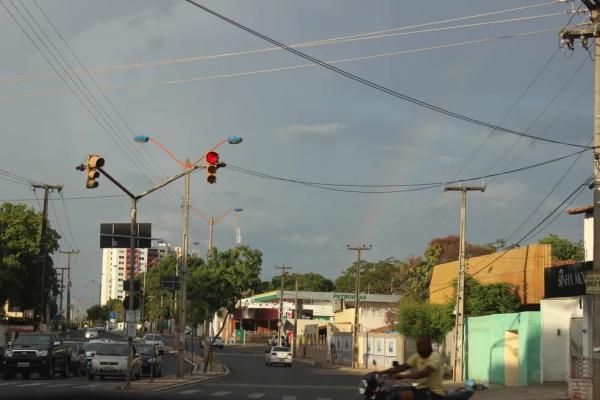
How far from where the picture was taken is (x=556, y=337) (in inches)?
1259

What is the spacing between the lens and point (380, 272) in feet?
436

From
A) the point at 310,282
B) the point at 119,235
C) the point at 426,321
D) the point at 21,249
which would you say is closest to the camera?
the point at 119,235

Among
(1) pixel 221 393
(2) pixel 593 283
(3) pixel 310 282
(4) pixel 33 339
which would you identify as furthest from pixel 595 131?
(3) pixel 310 282

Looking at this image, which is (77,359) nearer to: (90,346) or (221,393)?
(90,346)

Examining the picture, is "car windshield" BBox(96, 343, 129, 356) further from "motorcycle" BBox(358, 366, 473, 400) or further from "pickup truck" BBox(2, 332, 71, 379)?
"motorcycle" BBox(358, 366, 473, 400)

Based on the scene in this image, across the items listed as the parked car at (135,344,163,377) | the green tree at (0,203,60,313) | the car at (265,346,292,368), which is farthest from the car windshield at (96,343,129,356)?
the green tree at (0,203,60,313)

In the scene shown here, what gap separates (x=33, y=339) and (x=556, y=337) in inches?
817

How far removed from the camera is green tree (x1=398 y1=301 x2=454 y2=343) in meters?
47.0

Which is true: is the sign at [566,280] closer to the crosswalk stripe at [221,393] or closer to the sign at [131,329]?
the crosswalk stripe at [221,393]

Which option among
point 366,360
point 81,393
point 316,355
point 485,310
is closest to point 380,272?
point 316,355

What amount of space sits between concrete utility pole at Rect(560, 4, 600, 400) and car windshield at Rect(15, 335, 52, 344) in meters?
22.2

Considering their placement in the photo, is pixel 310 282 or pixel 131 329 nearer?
pixel 131 329

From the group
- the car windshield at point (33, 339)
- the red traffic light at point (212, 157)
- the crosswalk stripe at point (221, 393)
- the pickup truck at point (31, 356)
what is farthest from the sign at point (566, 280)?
the car windshield at point (33, 339)

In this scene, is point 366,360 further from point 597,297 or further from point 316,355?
point 597,297
